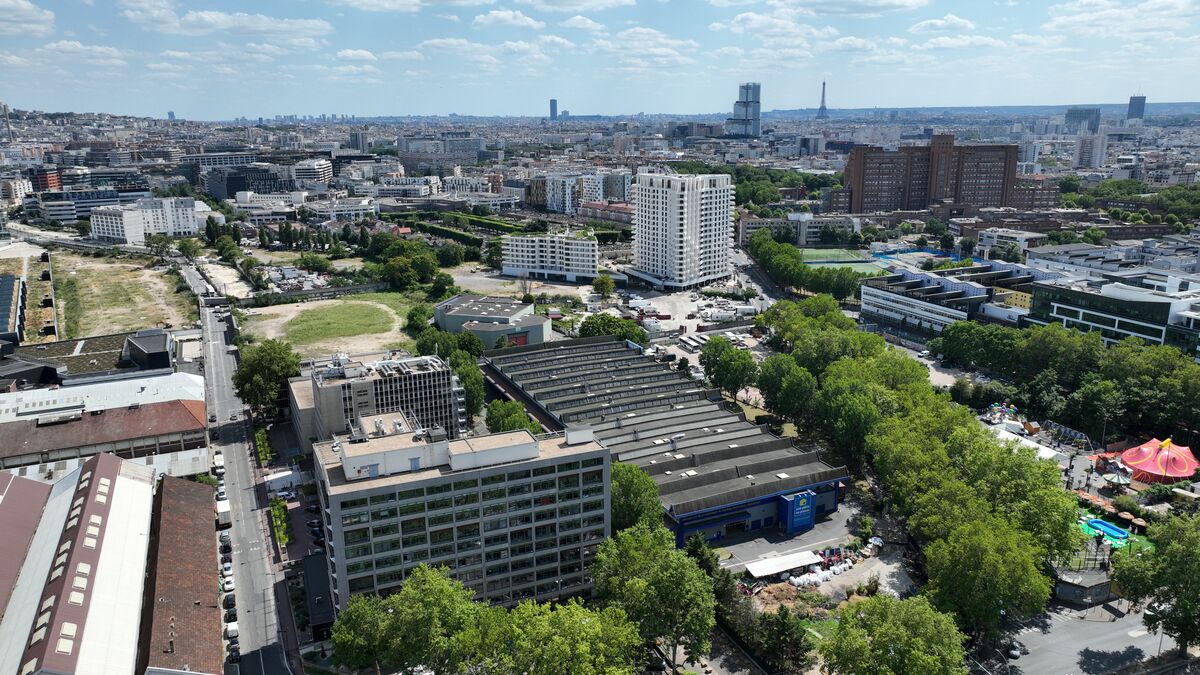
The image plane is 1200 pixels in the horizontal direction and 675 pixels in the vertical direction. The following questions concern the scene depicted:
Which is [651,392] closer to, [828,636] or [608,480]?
[608,480]

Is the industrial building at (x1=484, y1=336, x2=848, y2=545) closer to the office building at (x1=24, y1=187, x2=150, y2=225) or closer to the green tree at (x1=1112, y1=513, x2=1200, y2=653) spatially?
the green tree at (x1=1112, y1=513, x2=1200, y2=653)

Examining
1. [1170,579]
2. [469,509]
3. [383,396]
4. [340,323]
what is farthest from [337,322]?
[1170,579]

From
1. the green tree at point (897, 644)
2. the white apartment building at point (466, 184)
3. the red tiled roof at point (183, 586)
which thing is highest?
the white apartment building at point (466, 184)

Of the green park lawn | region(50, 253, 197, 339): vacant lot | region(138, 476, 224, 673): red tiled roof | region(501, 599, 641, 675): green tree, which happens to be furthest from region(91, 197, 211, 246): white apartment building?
region(501, 599, 641, 675): green tree

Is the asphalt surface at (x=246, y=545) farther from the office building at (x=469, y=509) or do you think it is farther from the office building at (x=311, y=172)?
the office building at (x=311, y=172)

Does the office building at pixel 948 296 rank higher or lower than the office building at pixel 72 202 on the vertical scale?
lower

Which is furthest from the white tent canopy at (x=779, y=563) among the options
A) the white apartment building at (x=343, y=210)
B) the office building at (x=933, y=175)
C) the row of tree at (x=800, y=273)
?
the white apartment building at (x=343, y=210)

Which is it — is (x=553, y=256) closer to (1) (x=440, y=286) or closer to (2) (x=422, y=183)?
(1) (x=440, y=286)
